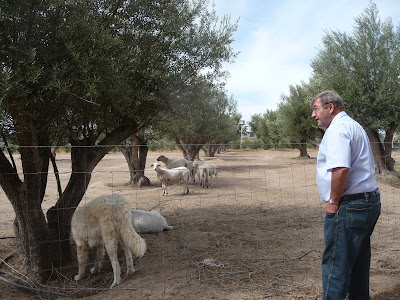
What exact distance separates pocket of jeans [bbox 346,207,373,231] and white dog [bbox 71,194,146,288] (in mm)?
3275

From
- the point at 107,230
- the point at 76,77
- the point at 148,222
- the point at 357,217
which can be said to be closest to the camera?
the point at 357,217

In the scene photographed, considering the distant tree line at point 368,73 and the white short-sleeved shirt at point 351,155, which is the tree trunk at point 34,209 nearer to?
the white short-sleeved shirt at point 351,155

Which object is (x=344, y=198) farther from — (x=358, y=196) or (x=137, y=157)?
(x=137, y=157)

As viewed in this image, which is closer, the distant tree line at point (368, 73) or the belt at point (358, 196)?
the belt at point (358, 196)

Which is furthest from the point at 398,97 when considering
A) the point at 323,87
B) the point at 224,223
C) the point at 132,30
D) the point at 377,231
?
the point at 132,30

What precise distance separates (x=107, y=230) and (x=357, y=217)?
3738 mm

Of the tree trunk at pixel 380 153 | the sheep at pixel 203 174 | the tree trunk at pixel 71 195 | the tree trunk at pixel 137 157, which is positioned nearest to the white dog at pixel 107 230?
the tree trunk at pixel 71 195

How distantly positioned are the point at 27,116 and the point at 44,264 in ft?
8.63

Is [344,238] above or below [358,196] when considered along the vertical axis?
below

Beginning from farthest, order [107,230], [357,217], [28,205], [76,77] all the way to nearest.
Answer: [28,205]
[107,230]
[76,77]
[357,217]

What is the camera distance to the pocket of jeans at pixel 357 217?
9.44 ft

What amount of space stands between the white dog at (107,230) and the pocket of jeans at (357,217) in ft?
10.7

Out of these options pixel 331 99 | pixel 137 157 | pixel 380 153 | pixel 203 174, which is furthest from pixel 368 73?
pixel 331 99

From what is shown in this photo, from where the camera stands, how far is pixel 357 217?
288 centimetres
